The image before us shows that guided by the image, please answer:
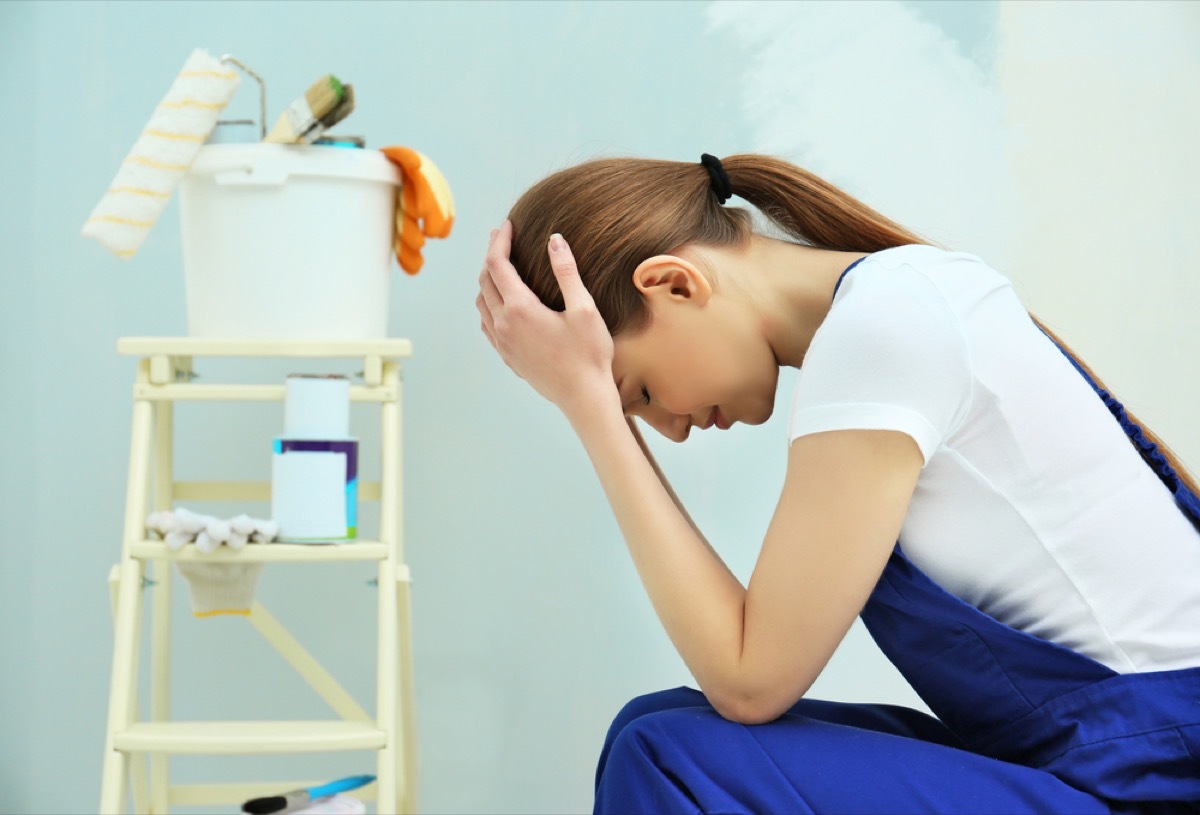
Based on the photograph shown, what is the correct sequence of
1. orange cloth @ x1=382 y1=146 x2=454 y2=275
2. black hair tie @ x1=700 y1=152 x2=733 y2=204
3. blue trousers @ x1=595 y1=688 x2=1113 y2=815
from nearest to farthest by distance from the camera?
blue trousers @ x1=595 y1=688 x2=1113 y2=815 < black hair tie @ x1=700 y1=152 x2=733 y2=204 < orange cloth @ x1=382 y1=146 x2=454 y2=275

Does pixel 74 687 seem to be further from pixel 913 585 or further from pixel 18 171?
pixel 913 585

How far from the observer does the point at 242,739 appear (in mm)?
1091

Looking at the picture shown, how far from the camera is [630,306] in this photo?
2.93 ft

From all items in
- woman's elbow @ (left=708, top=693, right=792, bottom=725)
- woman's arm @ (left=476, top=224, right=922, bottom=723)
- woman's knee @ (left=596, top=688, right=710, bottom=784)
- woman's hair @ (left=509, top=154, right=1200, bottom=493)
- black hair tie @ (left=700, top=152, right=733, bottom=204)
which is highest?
black hair tie @ (left=700, top=152, right=733, bottom=204)

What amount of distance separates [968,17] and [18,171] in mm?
1341

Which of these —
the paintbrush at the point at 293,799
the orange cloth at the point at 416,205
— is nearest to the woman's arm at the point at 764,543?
the orange cloth at the point at 416,205

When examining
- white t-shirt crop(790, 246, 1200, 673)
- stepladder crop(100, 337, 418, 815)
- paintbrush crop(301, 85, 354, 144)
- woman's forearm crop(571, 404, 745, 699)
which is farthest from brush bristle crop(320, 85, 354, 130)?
white t-shirt crop(790, 246, 1200, 673)

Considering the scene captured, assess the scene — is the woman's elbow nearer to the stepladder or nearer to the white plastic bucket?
the stepladder

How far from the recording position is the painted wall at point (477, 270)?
1.50 metres

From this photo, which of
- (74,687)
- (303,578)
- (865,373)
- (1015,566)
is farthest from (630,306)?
(74,687)

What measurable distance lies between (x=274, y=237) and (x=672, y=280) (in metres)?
0.49

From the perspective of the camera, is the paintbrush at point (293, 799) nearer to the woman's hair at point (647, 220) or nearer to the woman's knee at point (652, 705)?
the woman's knee at point (652, 705)

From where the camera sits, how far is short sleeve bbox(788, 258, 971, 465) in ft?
2.42

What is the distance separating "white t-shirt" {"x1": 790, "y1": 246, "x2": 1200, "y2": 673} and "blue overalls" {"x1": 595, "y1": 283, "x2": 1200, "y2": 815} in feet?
0.10
